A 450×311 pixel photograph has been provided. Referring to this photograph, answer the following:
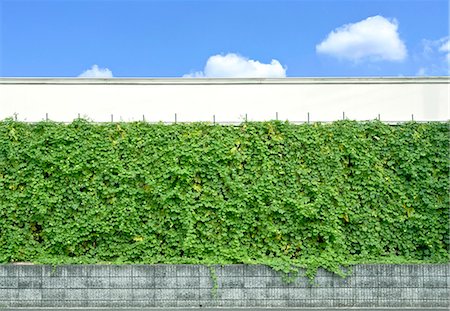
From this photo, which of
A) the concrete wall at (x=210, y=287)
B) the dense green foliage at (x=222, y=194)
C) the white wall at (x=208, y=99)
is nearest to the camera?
the concrete wall at (x=210, y=287)

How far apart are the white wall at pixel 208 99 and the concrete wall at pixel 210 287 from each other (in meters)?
6.93

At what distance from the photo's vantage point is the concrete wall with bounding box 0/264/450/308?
21.7 ft

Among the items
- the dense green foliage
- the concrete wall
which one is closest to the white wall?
the dense green foliage

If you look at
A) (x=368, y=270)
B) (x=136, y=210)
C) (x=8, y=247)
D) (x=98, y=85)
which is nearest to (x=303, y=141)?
(x=368, y=270)

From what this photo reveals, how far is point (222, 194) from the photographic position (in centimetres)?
685

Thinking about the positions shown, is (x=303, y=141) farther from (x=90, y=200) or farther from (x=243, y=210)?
(x=90, y=200)

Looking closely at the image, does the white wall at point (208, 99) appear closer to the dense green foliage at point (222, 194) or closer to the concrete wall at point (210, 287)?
the dense green foliage at point (222, 194)

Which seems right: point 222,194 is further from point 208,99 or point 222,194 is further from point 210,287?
point 208,99

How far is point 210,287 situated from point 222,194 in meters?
1.40

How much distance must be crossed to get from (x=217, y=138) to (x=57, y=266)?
10.2ft

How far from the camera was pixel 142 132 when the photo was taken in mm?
6918

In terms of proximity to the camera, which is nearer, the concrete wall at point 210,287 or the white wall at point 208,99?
the concrete wall at point 210,287

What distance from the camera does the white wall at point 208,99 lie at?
42.6 ft

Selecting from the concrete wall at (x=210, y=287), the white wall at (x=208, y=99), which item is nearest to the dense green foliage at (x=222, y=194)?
the concrete wall at (x=210, y=287)
